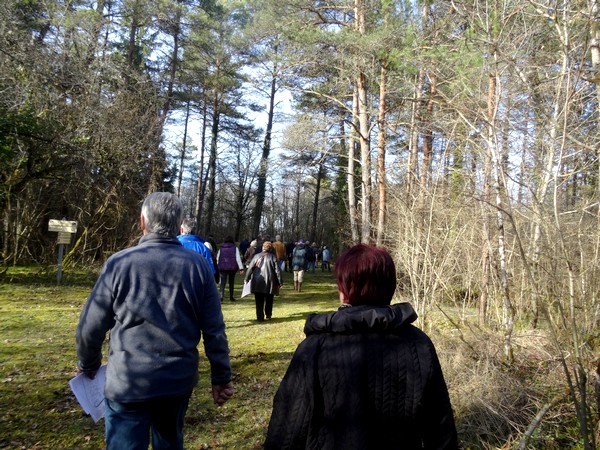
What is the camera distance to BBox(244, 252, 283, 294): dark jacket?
8200 mm

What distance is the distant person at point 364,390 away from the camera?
58.0 inches

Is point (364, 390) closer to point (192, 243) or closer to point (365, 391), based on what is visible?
point (365, 391)

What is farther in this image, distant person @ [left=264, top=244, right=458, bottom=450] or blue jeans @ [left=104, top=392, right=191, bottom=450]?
blue jeans @ [left=104, top=392, right=191, bottom=450]

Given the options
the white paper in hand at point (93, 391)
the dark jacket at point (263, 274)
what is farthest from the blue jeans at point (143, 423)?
the dark jacket at point (263, 274)

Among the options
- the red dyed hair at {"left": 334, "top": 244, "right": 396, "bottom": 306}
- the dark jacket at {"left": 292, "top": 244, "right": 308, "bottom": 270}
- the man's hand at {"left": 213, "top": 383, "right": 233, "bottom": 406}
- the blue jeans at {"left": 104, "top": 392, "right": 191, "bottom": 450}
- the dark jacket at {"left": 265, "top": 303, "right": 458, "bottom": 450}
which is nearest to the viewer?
the dark jacket at {"left": 265, "top": 303, "right": 458, "bottom": 450}

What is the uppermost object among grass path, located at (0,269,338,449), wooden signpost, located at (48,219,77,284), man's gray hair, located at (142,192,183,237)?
wooden signpost, located at (48,219,77,284)

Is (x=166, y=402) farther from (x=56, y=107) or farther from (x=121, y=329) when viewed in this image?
(x=56, y=107)

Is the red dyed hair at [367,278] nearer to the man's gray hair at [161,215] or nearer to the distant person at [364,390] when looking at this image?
the distant person at [364,390]

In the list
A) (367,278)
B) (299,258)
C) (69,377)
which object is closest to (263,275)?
(69,377)

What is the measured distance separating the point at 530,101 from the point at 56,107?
1031 centimetres

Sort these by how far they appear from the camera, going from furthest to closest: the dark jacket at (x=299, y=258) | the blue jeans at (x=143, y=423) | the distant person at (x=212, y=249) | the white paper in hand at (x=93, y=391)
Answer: the dark jacket at (x=299, y=258) < the distant person at (x=212, y=249) < the white paper in hand at (x=93, y=391) < the blue jeans at (x=143, y=423)

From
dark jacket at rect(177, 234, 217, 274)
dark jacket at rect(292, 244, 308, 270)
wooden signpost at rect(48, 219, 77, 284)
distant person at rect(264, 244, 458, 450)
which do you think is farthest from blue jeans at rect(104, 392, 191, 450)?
dark jacket at rect(292, 244, 308, 270)

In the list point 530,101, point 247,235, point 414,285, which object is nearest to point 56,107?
point 414,285

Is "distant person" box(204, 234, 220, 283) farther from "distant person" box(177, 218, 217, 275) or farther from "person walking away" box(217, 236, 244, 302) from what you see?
"distant person" box(177, 218, 217, 275)
